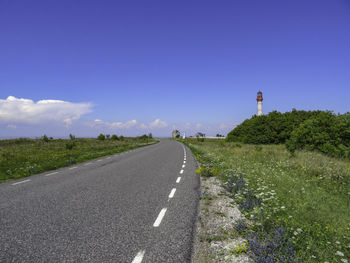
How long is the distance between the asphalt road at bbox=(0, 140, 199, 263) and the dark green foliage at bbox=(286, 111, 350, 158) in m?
14.1

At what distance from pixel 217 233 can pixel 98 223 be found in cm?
251

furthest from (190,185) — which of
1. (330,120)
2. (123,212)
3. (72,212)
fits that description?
(330,120)

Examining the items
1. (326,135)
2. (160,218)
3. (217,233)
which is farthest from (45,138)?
(326,135)

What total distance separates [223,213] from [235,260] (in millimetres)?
1804

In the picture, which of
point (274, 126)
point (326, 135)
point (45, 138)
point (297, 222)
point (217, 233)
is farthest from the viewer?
point (45, 138)

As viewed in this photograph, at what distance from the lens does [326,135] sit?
56.5 feet

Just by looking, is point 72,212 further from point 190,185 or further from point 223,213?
point 190,185

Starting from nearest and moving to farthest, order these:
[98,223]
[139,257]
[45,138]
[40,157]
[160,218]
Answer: [139,257]
[98,223]
[160,218]
[40,157]
[45,138]

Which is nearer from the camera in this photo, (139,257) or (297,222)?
(139,257)

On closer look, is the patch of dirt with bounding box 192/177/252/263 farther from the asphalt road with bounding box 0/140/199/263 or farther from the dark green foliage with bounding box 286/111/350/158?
the dark green foliage with bounding box 286/111/350/158

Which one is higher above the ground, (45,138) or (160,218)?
(45,138)

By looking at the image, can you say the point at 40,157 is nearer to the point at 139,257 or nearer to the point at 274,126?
the point at 139,257

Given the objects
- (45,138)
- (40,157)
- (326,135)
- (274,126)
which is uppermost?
(274,126)

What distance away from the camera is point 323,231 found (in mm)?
3699
